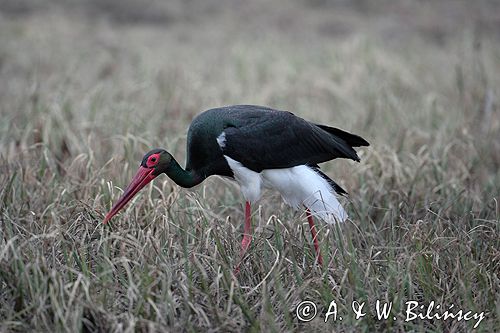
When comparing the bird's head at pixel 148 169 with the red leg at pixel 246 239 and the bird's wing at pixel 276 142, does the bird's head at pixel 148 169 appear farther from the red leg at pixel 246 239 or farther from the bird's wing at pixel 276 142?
the red leg at pixel 246 239

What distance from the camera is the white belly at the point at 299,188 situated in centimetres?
400

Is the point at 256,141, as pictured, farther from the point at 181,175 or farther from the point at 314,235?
the point at 314,235

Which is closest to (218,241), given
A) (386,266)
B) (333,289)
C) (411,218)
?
(333,289)

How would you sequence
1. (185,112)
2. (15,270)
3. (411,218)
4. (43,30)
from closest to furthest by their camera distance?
(15,270) → (411,218) → (185,112) → (43,30)

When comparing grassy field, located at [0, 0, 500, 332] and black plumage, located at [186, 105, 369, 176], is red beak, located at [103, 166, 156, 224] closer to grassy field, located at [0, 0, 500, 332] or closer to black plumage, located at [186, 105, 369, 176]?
grassy field, located at [0, 0, 500, 332]

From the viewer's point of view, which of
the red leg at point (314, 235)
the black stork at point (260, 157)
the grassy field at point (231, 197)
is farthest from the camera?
the black stork at point (260, 157)

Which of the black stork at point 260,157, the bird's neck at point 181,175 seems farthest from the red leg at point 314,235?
the bird's neck at point 181,175

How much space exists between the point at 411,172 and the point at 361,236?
3.99 ft

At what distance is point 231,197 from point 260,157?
973 millimetres

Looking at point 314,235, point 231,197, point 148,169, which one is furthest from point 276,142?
point 231,197

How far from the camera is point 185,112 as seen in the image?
7.15 meters

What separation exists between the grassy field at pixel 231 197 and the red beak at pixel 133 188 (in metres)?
0.14

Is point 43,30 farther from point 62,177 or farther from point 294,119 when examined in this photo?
point 294,119

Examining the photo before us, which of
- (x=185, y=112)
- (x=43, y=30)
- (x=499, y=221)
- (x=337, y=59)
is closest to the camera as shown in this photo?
(x=499, y=221)
